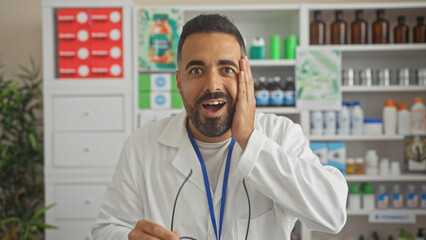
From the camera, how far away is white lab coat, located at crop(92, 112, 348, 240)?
108 cm

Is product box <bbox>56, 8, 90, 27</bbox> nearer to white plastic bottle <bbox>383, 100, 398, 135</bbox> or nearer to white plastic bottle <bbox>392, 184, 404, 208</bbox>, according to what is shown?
white plastic bottle <bbox>383, 100, 398, 135</bbox>

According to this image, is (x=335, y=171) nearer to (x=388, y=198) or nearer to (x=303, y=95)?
(x=303, y=95)

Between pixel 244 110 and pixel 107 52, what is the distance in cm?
195

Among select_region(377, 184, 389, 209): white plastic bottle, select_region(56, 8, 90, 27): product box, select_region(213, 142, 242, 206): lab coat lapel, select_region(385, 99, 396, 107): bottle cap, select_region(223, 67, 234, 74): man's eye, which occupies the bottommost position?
select_region(377, 184, 389, 209): white plastic bottle

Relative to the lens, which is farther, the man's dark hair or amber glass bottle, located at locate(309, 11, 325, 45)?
amber glass bottle, located at locate(309, 11, 325, 45)

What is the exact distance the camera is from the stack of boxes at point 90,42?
2.82 meters

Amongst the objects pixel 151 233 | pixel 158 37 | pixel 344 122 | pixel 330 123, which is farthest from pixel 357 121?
pixel 151 233

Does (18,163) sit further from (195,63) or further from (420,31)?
(420,31)

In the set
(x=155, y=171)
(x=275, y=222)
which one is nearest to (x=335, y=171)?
(x=275, y=222)

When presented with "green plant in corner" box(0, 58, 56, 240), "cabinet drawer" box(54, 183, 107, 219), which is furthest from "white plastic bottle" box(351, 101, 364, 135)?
"green plant in corner" box(0, 58, 56, 240)

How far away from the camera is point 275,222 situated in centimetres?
125

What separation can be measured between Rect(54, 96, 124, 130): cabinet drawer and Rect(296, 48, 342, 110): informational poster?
49.1 inches

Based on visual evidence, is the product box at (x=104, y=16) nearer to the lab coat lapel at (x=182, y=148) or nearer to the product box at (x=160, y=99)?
the product box at (x=160, y=99)

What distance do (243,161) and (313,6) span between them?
6.76ft
